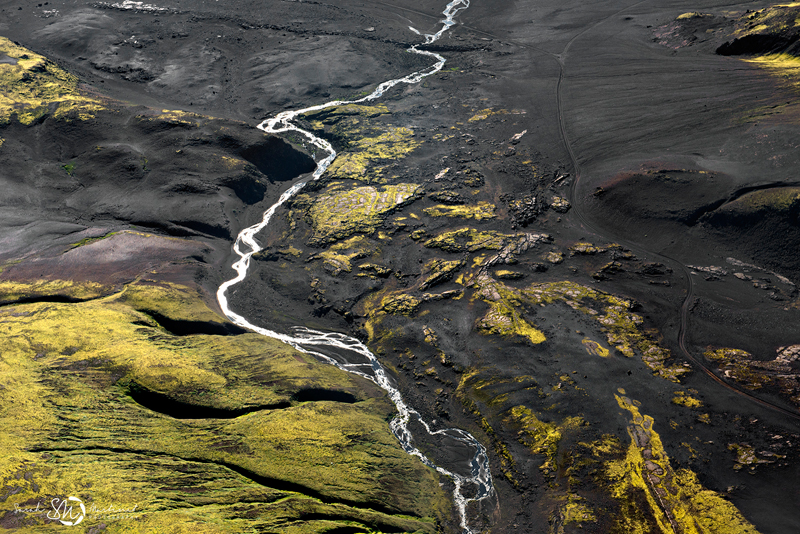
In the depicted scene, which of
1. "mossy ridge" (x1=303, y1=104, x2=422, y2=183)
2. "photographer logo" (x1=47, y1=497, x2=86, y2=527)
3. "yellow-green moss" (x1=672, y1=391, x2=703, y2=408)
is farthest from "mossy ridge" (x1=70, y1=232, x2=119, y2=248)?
"yellow-green moss" (x1=672, y1=391, x2=703, y2=408)

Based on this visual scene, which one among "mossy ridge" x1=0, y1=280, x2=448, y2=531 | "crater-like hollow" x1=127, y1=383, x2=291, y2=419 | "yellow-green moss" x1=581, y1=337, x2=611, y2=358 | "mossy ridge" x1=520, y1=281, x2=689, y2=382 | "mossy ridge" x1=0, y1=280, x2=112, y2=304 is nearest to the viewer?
"mossy ridge" x1=0, y1=280, x2=448, y2=531

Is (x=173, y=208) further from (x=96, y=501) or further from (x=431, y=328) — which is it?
(x=96, y=501)

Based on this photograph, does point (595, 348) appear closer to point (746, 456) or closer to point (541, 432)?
point (541, 432)

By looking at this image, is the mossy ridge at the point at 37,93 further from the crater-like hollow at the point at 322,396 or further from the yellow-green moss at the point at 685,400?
the yellow-green moss at the point at 685,400

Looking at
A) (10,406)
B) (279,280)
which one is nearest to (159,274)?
(279,280)

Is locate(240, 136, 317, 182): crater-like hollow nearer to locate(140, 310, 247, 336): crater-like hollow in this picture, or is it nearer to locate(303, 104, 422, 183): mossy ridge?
locate(303, 104, 422, 183): mossy ridge

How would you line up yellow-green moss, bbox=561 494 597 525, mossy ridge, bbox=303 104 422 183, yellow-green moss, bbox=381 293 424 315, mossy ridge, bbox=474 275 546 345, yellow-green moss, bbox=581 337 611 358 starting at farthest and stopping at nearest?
mossy ridge, bbox=303 104 422 183, yellow-green moss, bbox=381 293 424 315, mossy ridge, bbox=474 275 546 345, yellow-green moss, bbox=581 337 611 358, yellow-green moss, bbox=561 494 597 525

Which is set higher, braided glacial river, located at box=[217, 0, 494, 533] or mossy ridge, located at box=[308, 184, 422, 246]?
mossy ridge, located at box=[308, 184, 422, 246]

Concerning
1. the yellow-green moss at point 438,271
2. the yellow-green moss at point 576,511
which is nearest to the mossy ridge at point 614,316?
the yellow-green moss at point 438,271

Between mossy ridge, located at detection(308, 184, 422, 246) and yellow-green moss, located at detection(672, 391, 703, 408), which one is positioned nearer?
yellow-green moss, located at detection(672, 391, 703, 408)
